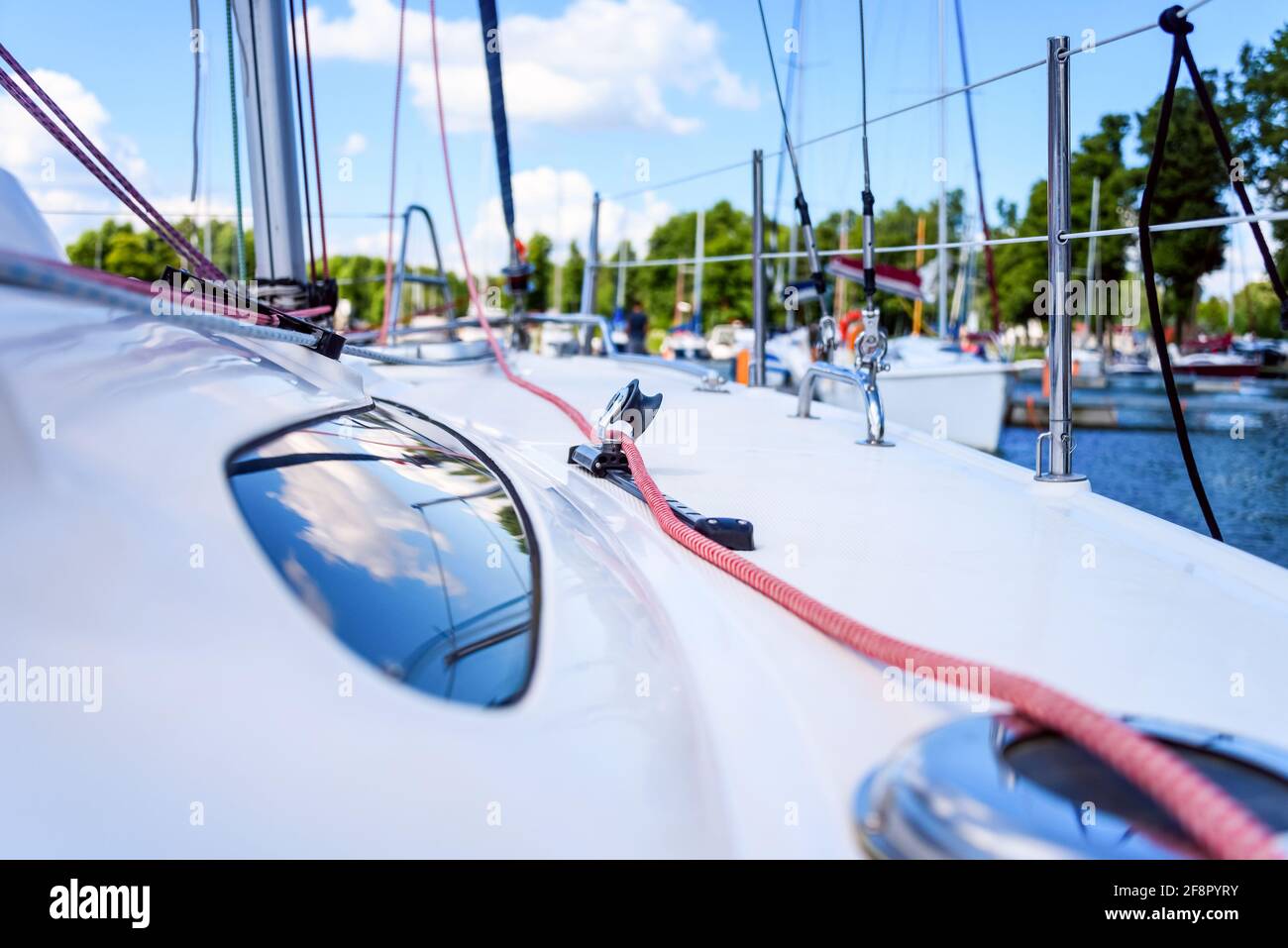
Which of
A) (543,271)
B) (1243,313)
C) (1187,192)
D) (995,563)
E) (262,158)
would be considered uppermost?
(543,271)

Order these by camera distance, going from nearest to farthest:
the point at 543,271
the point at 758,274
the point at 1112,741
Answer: the point at 1112,741
the point at 758,274
the point at 543,271

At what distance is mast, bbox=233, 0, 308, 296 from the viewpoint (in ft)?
9.66

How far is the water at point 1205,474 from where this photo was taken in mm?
9484

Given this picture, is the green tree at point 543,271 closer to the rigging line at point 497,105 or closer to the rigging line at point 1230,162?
the rigging line at point 497,105

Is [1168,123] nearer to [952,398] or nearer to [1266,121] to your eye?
[952,398]

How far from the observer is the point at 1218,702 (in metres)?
1.08

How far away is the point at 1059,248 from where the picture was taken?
7.08ft

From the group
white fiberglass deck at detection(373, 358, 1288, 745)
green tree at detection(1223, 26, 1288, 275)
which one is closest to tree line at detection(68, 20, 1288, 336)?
green tree at detection(1223, 26, 1288, 275)

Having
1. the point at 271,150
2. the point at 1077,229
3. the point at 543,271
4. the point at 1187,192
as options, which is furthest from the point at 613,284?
the point at 271,150

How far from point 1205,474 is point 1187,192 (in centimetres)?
1404

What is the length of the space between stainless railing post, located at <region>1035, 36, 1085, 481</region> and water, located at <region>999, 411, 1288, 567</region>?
5905 mm

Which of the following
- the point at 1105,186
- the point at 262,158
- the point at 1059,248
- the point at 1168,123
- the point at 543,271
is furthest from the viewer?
the point at 543,271

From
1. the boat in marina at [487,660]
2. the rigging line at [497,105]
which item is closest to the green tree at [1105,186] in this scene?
the rigging line at [497,105]

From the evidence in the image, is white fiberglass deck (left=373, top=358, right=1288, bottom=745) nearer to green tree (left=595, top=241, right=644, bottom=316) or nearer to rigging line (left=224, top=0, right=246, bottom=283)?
rigging line (left=224, top=0, right=246, bottom=283)
